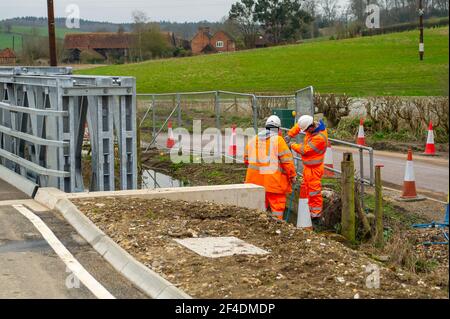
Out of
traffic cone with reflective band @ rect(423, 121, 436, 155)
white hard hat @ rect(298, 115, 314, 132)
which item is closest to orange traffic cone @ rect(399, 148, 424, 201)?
white hard hat @ rect(298, 115, 314, 132)

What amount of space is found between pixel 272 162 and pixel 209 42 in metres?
87.4

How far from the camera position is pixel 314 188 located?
1306 cm

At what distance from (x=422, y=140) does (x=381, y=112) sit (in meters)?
2.08

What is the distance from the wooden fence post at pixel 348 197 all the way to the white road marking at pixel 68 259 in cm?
420

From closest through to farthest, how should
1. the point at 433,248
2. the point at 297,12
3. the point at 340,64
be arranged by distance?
the point at 433,248 < the point at 340,64 < the point at 297,12

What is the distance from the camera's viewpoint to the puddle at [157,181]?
19847 millimetres

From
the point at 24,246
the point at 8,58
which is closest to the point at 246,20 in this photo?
the point at 8,58

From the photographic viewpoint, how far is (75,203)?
35.9 ft

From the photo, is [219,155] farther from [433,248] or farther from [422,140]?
[433,248]

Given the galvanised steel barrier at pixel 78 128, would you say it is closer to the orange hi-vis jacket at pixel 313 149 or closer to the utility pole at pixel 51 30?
the orange hi-vis jacket at pixel 313 149

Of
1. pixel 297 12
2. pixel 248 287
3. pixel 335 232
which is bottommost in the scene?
pixel 335 232

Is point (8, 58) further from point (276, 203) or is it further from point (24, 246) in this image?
point (24, 246)

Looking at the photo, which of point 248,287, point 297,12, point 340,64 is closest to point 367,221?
point 248,287

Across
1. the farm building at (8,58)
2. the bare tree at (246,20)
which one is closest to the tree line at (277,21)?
the bare tree at (246,20)
